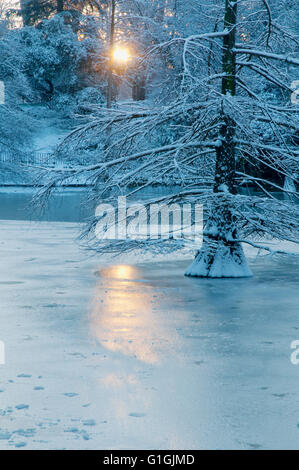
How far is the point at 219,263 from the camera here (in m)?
12.0

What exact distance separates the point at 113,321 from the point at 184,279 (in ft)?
11.6

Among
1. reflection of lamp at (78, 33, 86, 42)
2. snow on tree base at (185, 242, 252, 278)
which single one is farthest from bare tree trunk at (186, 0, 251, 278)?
reflection of lamp at (78, 33, 86, 42)

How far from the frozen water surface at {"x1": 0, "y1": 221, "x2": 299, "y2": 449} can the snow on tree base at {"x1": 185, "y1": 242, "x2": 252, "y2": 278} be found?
288mm

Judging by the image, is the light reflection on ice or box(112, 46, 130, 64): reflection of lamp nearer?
the light reflection on ice

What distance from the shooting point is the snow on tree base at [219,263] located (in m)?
11.9

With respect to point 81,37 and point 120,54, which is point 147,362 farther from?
point 81,37

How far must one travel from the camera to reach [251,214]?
11406mm

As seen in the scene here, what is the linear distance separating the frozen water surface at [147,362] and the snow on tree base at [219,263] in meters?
0.29

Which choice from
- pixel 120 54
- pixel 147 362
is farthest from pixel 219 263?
pixel 120 54

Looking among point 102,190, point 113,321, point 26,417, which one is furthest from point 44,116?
point 26,417

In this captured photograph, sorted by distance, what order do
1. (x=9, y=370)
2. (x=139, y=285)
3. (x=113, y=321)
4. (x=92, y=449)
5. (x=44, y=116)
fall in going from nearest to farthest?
(x=92, y=449) < (x=9, y=370) < (x=113, y=321) < (x=139, y=285) < (x=44, y=116)

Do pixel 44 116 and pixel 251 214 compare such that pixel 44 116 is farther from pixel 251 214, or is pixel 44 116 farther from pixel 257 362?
pixel 257 362

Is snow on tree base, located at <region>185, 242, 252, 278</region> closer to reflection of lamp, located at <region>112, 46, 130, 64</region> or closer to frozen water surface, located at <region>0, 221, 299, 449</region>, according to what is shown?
frozen water surface, located at <region>0, 221, 299, 449</region>

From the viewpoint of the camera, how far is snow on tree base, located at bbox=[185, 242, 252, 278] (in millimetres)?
11898
